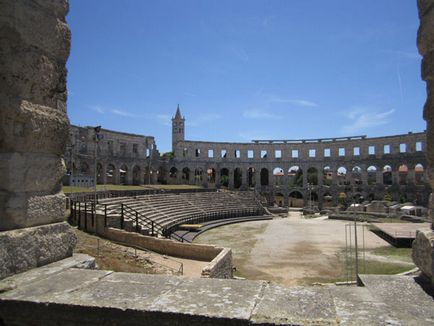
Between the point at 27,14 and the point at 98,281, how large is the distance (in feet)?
7.74

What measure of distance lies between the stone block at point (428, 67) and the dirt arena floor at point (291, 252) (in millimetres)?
9999

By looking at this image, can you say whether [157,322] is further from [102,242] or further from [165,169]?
[165,169]

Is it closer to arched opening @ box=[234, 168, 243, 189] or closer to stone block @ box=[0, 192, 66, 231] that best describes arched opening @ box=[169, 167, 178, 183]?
arched opening @ box=[234, 168, 243, 189]

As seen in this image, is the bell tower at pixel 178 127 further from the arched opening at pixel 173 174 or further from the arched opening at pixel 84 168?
the arched opening at pixel 84 168

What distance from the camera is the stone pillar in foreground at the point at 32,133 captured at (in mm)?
3092

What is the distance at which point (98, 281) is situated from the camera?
2877mm

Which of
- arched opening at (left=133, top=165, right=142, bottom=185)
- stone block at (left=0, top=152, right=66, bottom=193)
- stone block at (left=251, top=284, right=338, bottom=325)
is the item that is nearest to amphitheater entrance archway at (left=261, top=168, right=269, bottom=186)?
arched opening at (left=133, top=165, right=142, bottom=185)

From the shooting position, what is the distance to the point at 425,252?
9.69 feet

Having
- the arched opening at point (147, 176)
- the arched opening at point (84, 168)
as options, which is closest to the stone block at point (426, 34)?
the arched opening at point (84, 168)

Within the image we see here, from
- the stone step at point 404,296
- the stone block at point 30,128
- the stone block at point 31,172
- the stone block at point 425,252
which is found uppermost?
the stone block at point 30,128

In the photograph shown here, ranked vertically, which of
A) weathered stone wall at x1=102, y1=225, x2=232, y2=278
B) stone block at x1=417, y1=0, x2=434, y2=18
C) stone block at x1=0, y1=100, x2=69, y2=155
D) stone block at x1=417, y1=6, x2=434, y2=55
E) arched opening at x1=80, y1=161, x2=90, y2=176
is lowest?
weathered stone wall at x1=102, y1=225, x2=232, y2=278

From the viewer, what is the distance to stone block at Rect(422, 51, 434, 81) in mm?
3124

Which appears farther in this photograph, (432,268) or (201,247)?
(201,247)

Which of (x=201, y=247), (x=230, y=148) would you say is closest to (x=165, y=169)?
(x=230, y=148)
